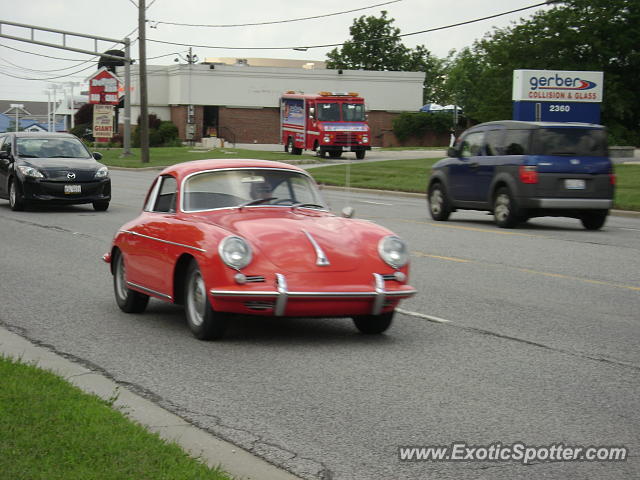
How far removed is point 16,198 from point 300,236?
15.8 metres

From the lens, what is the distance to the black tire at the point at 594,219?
65.7ft

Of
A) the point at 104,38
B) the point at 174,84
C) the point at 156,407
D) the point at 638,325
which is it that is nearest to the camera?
the point at 156,407

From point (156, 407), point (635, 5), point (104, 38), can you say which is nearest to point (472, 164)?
point (156, 407)

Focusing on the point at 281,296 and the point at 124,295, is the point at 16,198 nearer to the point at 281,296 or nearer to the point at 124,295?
the point at 124,295

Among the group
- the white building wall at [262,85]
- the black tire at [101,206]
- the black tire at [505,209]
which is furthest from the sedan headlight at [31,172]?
the white building wall at [262,85]

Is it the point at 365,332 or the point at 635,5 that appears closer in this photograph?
the point at 365,332

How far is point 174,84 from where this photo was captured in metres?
81.8

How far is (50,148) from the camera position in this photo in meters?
24.0

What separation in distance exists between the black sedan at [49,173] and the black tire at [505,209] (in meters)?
8.28

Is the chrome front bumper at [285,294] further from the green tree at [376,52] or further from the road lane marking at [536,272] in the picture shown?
the green tree at [376,52]

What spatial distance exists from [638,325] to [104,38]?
43.6 meters

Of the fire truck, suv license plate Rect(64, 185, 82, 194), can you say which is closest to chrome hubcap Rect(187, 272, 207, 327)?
suv license plate Rect(64, 185, 82, 194)

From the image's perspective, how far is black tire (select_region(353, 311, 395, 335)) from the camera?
28.8ft

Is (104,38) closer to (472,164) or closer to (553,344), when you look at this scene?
(472,164)
